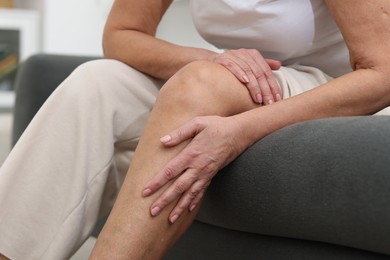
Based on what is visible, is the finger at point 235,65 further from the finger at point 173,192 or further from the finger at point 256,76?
the finger at point 173,192

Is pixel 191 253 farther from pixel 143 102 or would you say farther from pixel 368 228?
pixel 368 228

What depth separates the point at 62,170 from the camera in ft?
3.26

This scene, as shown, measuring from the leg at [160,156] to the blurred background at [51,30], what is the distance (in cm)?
192

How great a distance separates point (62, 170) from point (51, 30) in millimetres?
2513

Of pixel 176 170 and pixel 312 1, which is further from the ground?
pixel 312 1

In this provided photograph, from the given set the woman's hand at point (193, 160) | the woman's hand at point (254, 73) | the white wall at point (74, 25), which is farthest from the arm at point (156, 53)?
the white wall at point (74, 25)

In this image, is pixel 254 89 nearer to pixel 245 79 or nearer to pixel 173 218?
pixel 245 79

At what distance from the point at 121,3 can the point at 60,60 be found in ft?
1.42

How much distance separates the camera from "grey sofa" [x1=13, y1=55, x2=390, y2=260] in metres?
0.70

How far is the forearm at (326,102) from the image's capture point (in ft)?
2.90

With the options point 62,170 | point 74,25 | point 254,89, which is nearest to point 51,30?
point 74,25

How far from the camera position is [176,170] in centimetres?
83

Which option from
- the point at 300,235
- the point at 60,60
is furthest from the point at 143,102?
the point at 60,60

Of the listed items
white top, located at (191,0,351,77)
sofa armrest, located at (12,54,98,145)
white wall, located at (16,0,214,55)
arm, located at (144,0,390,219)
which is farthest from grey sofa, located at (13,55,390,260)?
white wall, located at (16,0,214,55)
